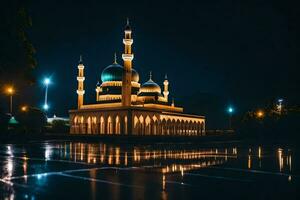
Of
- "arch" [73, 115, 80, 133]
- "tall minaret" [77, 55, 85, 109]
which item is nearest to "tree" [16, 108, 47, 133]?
"arch" [73, 115, 80, 133]

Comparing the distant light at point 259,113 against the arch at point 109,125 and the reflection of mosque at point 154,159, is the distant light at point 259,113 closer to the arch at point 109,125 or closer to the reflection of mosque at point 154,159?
the arch at point 109,125

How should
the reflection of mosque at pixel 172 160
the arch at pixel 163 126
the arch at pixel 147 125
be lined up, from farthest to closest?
1. the arch at pixel 163 126
2. the arch at pixel 147 125
3. the reflection of mosque at pixel 172 160

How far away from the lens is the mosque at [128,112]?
59.5 metres

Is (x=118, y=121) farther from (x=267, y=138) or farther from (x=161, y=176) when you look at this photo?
(x=161, y=176)

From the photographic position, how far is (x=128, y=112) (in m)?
57.6

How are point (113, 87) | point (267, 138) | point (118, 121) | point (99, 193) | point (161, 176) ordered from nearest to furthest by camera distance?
1. point (99, 193)
2. point (161, 176)
3. point (267, 138)
4. point (118, 121)
5. point (113, 87)

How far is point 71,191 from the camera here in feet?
28.2

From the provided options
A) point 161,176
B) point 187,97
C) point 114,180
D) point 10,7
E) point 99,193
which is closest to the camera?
point 99,193

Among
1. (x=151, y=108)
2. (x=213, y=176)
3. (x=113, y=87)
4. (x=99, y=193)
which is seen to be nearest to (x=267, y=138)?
(x=151, y=108)

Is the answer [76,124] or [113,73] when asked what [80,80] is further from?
[76,124]

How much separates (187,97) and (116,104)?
50.9 meters

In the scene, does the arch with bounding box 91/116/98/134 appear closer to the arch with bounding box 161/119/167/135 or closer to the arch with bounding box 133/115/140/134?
the arch with bounding box 133/115/140/134

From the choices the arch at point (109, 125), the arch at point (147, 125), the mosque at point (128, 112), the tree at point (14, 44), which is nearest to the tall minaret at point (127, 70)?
the mosque at point (128, 112)

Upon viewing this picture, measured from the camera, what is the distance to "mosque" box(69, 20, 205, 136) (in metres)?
59.5
